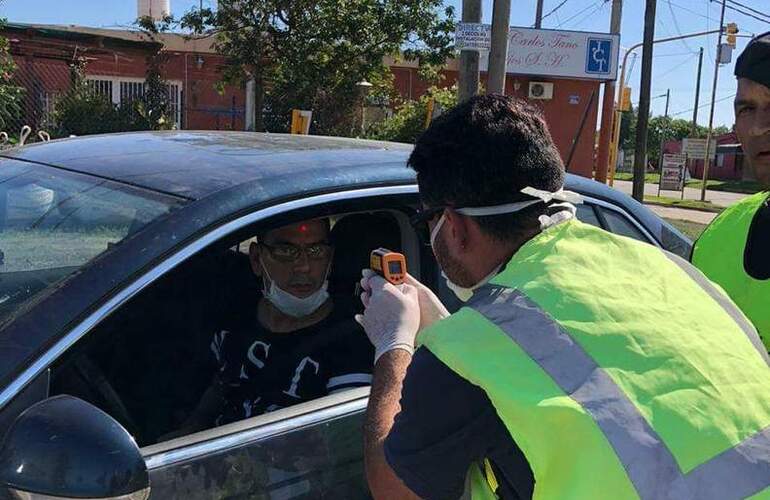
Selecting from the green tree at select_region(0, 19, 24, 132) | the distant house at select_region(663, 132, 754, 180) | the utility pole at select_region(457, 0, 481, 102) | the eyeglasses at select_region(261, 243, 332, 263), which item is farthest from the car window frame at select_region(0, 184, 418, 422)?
the distant house at select_region(663, 132, 754, 180)

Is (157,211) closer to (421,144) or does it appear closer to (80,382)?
(80,382)

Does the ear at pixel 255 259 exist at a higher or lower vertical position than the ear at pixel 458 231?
lower

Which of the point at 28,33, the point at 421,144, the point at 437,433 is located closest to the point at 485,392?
the point at 437,433

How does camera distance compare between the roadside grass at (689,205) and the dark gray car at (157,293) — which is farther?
the roadside grass at (689,205)

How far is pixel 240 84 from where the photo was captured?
52.3ft

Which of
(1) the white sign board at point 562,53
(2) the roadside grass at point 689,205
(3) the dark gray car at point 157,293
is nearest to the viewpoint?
(3) the dark gray car at point 157,293

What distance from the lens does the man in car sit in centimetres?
221

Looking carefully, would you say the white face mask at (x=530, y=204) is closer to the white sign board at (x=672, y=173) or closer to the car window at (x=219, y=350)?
the car window at (x=219, y=350)

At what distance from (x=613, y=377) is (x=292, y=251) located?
152 centimetres

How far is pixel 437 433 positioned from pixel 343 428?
2.19 ft

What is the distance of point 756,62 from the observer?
1984 millimetres

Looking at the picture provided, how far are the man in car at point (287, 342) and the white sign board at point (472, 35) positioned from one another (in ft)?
22.0

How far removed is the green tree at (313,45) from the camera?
14.9m

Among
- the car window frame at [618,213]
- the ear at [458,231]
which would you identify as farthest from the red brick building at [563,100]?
the ear at [458,231]
